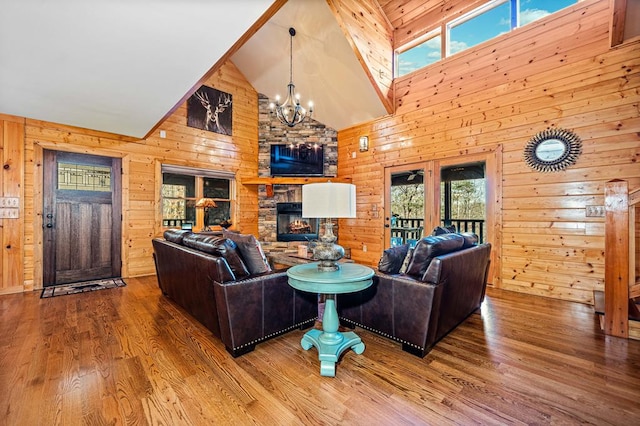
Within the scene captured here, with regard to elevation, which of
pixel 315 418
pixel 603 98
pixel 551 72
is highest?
pixel 551 72

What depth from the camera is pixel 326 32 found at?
451 centimetres

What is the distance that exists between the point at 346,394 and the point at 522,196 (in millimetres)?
3596

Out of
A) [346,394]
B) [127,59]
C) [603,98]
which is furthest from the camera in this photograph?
[603,98]

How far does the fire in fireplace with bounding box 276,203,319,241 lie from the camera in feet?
19.5

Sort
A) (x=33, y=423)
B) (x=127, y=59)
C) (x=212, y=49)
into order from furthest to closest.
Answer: (x=127, y=59)
(x=212, y=49)
(x=33, y=423)

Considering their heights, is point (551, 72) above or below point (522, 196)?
above

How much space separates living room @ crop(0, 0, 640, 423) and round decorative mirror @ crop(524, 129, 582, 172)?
74mm

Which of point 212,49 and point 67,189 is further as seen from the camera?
point 67,189

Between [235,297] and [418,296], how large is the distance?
1344 millimetres

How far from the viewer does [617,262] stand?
2.32 metres

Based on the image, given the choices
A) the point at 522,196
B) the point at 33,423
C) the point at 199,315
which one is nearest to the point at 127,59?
the point at 199,315

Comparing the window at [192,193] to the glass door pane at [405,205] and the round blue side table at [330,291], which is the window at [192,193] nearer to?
the glass door pane at [405,205]

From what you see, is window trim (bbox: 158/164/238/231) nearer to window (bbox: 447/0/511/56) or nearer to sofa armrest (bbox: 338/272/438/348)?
sofa armrest (bbox: 338/272/438/348)

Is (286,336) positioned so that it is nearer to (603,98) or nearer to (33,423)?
(33,423)
